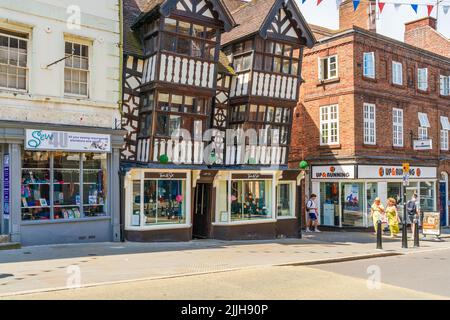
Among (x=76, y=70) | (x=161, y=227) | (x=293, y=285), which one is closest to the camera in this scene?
(x=293, y=285)

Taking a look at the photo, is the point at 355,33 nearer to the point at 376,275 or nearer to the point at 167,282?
the point at 376,275

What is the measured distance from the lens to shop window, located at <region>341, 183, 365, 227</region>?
2319cm

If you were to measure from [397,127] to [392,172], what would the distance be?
2.52 meters

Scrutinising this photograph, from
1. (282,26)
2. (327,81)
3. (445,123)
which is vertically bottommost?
(445,123)

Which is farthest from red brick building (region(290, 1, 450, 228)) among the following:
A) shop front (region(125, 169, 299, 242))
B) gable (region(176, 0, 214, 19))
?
gable (region(176, 0, 214, 19))

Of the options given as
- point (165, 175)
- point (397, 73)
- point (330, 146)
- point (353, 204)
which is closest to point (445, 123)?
point (397, 73)

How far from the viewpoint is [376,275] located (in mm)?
11195

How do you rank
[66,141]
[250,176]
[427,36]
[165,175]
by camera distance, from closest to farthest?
[66,141], [165,175], [250,176], [427,36]

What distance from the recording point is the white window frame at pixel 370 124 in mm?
23281

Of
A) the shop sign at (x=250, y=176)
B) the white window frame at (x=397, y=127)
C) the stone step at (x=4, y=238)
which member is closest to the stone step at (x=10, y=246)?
the stone step at (x=4, y=238)

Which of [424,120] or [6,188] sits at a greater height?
[424,120]

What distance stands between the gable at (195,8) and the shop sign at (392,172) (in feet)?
33.8

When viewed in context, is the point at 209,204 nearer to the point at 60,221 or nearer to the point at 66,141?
the point at 60,221

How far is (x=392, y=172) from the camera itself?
24.1m
